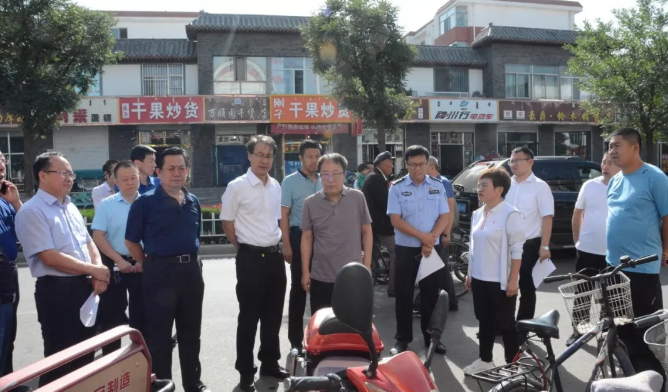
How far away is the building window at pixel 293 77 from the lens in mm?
22406

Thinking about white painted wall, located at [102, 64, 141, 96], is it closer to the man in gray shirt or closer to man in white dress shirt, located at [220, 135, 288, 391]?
man in white dress shirt, located at [220, 135, 288, 391]

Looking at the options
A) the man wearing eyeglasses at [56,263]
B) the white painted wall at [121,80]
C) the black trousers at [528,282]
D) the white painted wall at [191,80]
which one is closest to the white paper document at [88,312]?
the man wearing eyeglasses at [56,263]

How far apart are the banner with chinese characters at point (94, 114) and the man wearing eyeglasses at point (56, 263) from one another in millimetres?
18013

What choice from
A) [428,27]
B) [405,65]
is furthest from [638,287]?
[428,27]

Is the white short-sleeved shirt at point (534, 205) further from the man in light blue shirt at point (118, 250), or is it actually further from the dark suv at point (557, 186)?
the dark suv at point (557, 186)

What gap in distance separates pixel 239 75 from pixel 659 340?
2084cm

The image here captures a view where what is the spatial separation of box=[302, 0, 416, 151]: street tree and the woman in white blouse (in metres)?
12.2

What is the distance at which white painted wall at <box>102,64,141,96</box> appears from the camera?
2208cm

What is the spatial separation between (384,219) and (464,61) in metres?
19.3

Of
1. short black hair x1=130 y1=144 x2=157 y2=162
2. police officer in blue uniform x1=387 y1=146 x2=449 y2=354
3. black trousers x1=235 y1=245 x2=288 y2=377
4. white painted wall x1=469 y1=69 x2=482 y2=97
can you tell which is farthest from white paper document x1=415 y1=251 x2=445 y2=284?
white painted wall x1=469 y1=69 x2=482 y2=97

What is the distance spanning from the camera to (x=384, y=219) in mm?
6922

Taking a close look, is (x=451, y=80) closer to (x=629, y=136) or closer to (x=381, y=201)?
(x=381, y=201)

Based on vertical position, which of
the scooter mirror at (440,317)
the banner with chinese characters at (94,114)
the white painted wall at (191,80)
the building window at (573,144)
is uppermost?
the white painted wall at (191,80)

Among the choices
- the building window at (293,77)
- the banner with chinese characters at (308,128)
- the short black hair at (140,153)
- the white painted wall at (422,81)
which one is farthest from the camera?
the white painted wall at (422,81)
